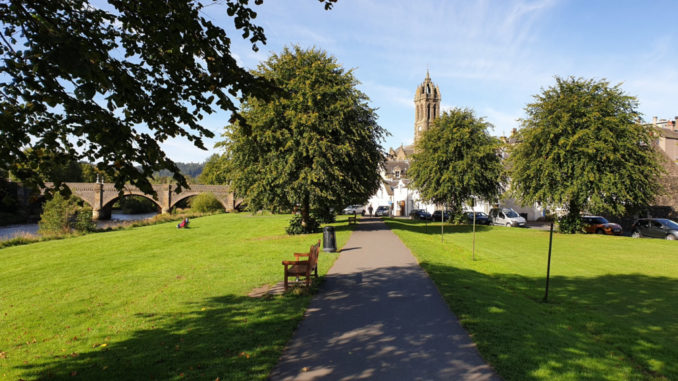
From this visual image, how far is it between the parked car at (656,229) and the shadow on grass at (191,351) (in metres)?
29.1

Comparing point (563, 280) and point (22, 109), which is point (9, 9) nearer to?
point (22, 109)

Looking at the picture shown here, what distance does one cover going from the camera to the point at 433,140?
3541cm

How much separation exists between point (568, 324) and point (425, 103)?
118 meters

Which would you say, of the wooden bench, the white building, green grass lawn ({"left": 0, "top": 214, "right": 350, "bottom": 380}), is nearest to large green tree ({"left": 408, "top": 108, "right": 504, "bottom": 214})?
the white building

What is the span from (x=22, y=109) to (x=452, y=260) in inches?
521

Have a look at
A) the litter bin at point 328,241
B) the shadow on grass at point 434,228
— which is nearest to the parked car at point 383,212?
the shadow on grass at point 434,228

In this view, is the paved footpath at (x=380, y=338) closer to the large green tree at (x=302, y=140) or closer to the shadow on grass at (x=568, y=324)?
the shadow on grass at (x=568, y=324)

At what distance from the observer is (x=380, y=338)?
5945 mm

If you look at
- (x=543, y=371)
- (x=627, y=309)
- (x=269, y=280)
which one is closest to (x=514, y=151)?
(x=627, y=309)

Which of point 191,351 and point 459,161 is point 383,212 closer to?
point 459,161

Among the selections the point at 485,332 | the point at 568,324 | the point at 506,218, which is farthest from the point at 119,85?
the point at 506,218

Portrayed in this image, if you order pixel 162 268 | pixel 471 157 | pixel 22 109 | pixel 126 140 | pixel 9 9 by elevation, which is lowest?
pixel 162 268

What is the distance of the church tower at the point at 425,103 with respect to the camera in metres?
119

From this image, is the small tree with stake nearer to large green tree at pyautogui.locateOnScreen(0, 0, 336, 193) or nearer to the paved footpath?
the paved footpath
